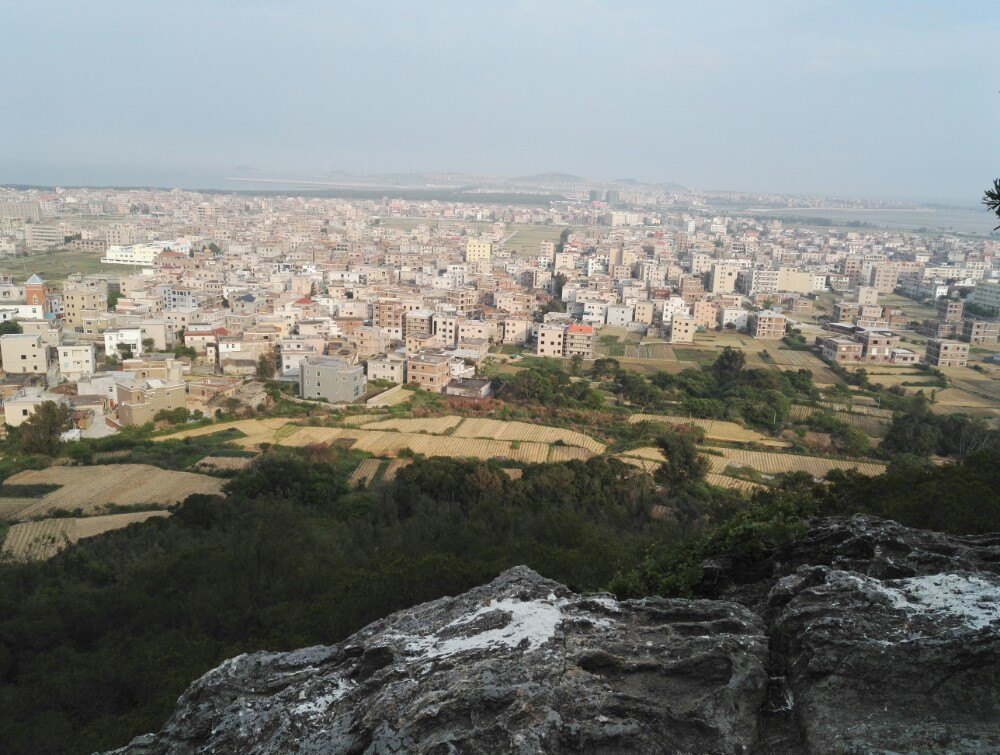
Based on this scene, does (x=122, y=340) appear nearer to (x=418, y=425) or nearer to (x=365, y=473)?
(x=418, y=425)

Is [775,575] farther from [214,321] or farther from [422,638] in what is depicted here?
[214,321]

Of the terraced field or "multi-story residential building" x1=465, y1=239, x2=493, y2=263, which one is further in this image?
"multi-story residential building" x1=465, y1=239, x2=493, y2=263

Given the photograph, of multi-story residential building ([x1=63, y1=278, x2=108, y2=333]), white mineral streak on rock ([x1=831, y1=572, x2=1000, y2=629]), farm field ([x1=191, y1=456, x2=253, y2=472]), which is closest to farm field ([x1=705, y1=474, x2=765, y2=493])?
farm field ([x1=191, y1=456, x2=253, y2=472])

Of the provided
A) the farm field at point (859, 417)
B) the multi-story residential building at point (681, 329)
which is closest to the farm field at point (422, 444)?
the farm field at point (859, 417)

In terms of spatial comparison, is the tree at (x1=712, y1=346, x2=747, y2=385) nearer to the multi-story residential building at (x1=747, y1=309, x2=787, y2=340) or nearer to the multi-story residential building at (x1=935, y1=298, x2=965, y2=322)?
the multi-story residential building at (x1=747, y1=309, x2=787, y2=340)

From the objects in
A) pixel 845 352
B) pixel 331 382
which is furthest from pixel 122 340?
pixel 845 352
